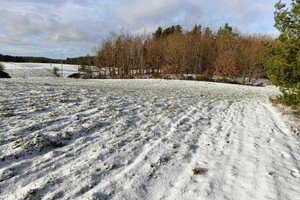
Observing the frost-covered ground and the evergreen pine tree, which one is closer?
the frost-covered ground

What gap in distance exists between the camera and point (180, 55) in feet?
119

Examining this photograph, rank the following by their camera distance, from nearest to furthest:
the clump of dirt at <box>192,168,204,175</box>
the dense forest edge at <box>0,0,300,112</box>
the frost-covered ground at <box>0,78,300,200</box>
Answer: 1. the frost-covered ground at <box>0,78,300,200</box>
2. the clump of dirt at <box>192,168,204,175</box>
3. the dense forest edge at <box>0,0,300,112</box>

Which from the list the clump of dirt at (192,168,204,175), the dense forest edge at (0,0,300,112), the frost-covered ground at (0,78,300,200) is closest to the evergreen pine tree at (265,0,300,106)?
the frost-covered ground at (0,78,300,200)

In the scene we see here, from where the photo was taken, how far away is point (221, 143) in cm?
474

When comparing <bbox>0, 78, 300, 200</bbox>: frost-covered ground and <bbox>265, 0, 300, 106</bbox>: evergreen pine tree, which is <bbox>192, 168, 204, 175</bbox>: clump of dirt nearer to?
<bbox>0, 78, 300, 200</bbox>: frost-covered ground

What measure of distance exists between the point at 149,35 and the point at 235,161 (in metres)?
41.7

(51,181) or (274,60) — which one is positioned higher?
(274,60)

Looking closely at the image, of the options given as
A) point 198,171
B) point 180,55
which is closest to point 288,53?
point 198,171

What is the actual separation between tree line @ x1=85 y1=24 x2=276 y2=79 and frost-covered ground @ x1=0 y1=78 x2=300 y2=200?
29.9 metres

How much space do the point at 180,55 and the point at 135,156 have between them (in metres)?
35.0

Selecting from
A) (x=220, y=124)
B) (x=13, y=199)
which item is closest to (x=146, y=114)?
(x=220, y=124)

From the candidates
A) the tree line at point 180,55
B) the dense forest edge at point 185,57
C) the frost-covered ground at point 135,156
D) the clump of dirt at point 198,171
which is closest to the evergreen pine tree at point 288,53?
the frost-covered ground at point 135,156

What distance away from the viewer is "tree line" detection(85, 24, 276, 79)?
113 ft

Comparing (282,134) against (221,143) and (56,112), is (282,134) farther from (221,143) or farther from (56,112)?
(56,112)
